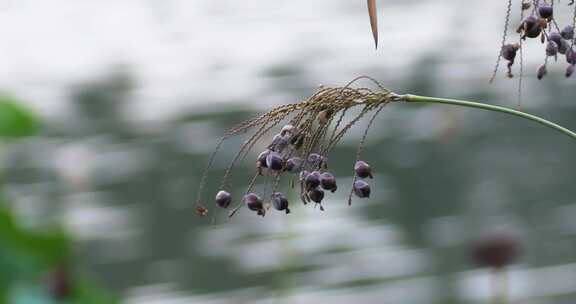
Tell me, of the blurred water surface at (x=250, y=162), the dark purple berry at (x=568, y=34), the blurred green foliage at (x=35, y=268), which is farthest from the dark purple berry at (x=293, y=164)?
the blurred water surface at (x=250, y=162)

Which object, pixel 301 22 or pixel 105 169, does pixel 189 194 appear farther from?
pixel 301 22

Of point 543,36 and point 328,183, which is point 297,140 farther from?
point 543,36

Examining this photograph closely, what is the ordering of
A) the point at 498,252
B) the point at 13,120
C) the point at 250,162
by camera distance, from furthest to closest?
the point at 250,162 < the point at 13,120 < the point at 498,252

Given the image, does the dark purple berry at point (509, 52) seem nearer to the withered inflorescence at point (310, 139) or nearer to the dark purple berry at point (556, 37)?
the dark purple berry at point (556, 37)

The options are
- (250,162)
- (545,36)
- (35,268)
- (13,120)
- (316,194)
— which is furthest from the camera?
(250,162)

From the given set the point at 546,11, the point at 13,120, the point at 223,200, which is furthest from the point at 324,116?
the point at 13,120

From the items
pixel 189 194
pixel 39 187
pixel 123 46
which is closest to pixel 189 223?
pixel 189 194
